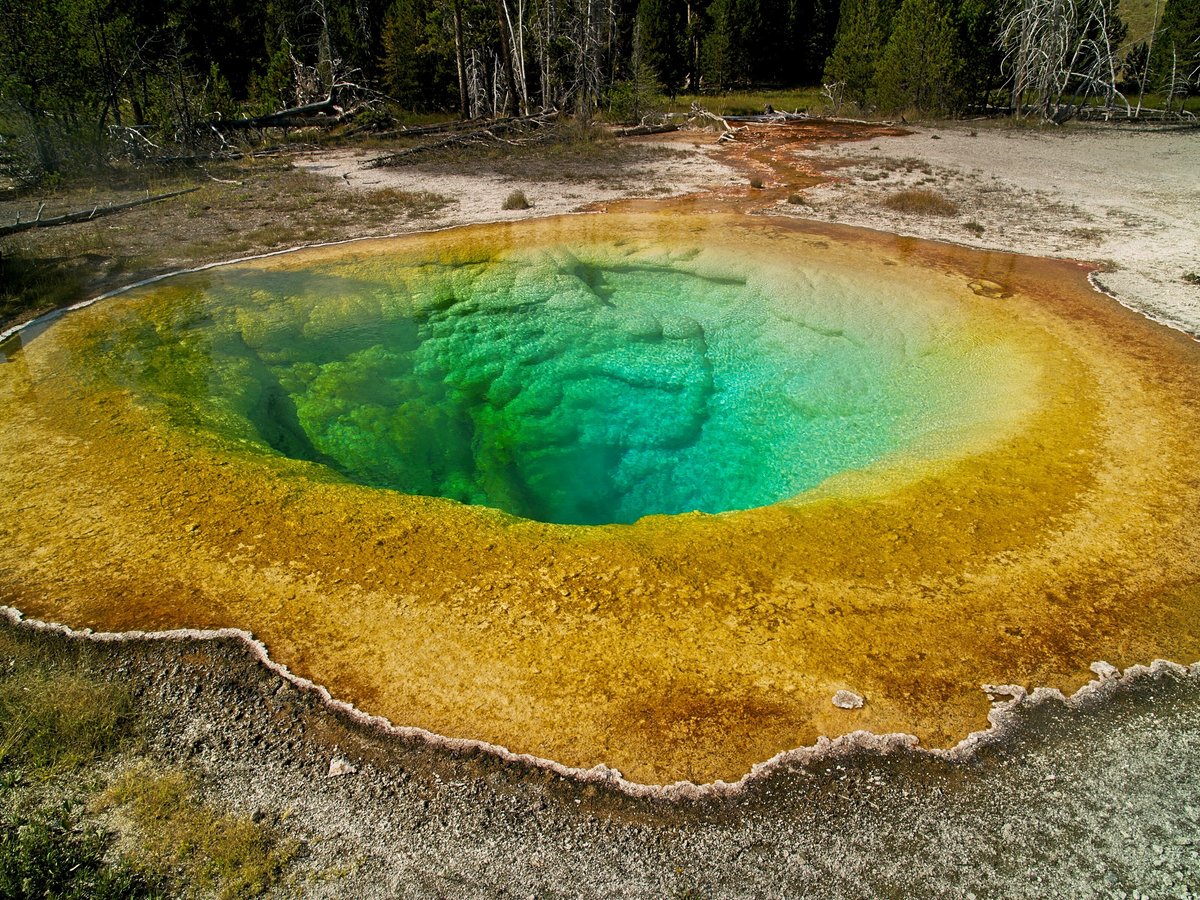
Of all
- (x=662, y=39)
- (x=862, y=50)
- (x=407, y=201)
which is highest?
(x=662, y=39)

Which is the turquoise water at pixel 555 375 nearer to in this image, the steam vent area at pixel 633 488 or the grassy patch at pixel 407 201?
the steam vent area at pixel 633 488

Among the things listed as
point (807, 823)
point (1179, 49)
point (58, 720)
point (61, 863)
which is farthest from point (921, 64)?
point (61, 863)

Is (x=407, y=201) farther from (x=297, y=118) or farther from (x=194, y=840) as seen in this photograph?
(x=194, y=840)

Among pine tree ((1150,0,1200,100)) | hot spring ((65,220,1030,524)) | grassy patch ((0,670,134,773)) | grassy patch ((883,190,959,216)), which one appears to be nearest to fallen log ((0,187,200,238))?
hot spring ((65,220,1030,524))

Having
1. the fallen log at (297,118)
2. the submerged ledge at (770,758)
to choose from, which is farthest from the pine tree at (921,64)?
the submerged ledge at (770,758)

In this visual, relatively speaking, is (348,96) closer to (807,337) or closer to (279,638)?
(807,337)

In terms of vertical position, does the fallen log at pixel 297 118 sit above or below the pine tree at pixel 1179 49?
below
